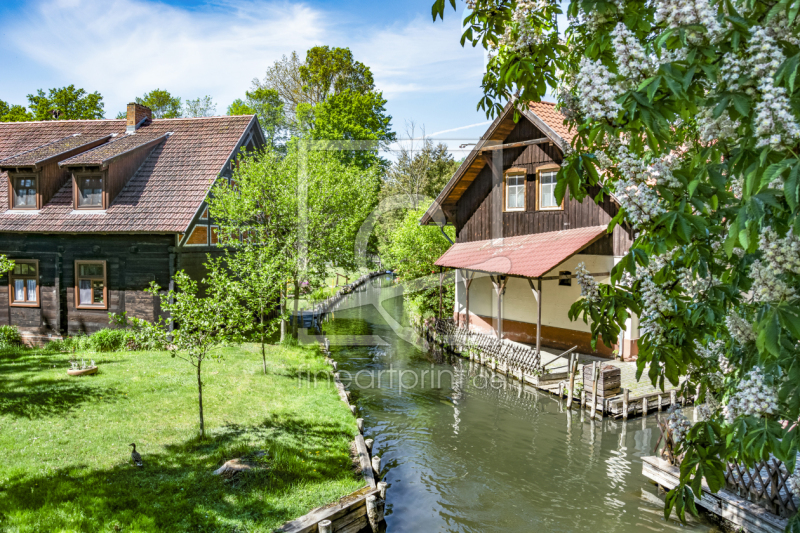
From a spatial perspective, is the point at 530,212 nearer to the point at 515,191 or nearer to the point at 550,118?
the point at 515,191

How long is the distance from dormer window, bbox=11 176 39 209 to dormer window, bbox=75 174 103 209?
6.24ft

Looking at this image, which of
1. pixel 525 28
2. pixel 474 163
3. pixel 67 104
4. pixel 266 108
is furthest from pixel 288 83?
pixel 525 28

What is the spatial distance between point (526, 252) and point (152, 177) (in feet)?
49.3

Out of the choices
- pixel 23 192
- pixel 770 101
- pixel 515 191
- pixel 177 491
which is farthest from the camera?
pixel 515 191

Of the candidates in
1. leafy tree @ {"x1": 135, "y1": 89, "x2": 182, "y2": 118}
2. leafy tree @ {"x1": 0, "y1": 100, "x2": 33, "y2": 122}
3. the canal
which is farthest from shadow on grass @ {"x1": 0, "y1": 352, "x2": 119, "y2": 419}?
leafy tree @ {"x1": 135, "y1": 89, "x2": 182, "y2": 118}

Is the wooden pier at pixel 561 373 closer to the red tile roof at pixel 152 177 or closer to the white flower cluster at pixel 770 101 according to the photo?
the white flower cluster at pixel 770 101

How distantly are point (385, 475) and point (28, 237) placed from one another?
1724 cm

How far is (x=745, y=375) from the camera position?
296 centimetres

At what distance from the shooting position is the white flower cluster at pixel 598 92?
304 cm

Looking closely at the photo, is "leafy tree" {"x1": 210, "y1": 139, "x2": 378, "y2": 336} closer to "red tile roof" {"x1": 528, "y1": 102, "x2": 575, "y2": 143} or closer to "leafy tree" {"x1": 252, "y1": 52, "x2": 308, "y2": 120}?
"red tile roof" {"x1": 528, "y1": 102, "x2": 575, "y2": 143}

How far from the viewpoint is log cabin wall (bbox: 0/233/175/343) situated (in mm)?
18500

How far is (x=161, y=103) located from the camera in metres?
53.3

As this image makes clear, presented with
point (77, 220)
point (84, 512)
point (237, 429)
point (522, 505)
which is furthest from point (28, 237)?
point (522, 505)

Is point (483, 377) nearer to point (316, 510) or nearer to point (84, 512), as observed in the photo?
point (316, 510)
